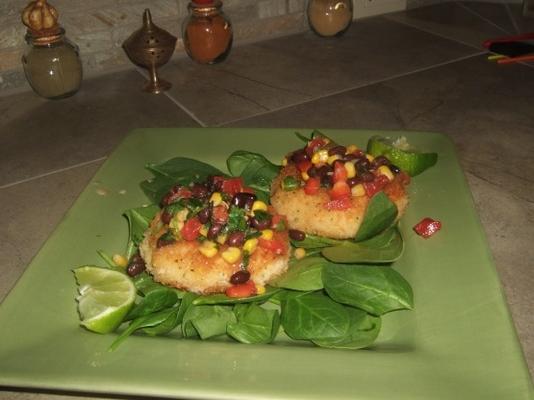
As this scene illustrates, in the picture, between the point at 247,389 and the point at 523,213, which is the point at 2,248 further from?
the point at 523,213

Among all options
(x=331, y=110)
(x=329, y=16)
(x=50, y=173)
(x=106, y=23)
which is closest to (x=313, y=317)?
(x=50, y=173)

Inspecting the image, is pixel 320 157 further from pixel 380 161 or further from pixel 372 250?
pixel 372 250

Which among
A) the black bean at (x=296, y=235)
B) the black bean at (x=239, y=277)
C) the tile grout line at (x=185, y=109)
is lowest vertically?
the tile grout line at (x=185, y=109)

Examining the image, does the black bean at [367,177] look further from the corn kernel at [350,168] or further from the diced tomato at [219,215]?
the diced tomato at [219,215]

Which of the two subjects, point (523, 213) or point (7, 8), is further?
point (7, 8)

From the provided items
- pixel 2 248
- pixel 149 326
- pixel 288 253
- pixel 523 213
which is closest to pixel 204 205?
pixel 288 253

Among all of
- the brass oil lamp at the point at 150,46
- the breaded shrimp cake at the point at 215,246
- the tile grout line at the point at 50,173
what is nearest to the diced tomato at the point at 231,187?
the breaded shrimp cake at the point at 215,246

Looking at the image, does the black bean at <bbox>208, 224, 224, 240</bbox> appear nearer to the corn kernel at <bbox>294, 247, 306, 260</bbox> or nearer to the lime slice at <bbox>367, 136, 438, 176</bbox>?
the corn kernel at <bbox>294, 247, 306, 260</bbox>
